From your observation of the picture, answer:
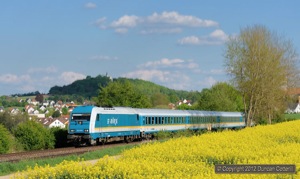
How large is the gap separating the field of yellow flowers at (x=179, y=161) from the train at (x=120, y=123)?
14297 mm

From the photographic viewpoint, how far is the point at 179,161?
1570 centimetres

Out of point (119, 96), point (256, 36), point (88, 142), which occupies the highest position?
point (256, 36)

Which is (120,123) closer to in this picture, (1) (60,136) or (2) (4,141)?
(1) (60,136)

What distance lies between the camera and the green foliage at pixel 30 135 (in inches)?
1385

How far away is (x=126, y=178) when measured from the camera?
1264cm

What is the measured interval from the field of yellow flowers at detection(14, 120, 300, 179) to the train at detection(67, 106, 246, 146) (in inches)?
563

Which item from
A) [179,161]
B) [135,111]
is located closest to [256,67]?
[135,111]

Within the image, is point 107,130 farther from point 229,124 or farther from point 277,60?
point 229,124

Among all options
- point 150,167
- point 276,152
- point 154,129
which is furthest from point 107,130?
point 150,167

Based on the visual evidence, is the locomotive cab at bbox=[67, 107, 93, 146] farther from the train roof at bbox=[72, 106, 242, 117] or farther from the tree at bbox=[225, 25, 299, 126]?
the tree at bbox=[225, 25, 299, 126]

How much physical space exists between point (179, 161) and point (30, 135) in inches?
842

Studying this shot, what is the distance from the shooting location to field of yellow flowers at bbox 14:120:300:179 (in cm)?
1304

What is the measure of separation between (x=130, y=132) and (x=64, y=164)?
27.6 metres

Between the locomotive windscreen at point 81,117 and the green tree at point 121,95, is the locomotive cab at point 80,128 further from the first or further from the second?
the green tree at point 121,95
